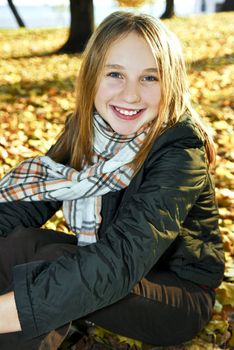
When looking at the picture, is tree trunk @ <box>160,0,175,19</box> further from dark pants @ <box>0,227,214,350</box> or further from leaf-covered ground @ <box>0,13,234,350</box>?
dark pants @ <box>0,227,214,350</box>

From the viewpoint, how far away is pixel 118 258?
5.02 feet

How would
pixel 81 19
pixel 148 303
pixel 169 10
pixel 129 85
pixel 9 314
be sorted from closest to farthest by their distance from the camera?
pixel 9 314, pixel 148 303, pixel 129 85, pixel 81 19, pixel 169 10

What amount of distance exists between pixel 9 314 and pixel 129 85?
0.89 metres

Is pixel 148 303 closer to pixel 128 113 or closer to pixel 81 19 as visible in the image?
pixel 128 113

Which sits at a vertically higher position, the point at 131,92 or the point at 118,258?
the point at 131,92

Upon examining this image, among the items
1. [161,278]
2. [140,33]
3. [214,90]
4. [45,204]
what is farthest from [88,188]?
[214,90]

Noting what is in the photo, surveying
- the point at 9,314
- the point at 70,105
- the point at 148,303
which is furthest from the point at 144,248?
the point at 70,105

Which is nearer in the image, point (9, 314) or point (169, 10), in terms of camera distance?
point (9, 314)

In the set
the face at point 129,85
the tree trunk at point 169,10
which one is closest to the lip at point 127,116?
the face at point 129,85

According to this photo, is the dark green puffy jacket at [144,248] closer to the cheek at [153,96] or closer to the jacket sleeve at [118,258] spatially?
the jacket sleeve at [118,258]

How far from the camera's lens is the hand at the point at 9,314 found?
1458 millimetres

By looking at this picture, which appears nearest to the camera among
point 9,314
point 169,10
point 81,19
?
point 9,314

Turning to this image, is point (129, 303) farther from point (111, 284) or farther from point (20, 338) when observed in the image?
point (20, 338)

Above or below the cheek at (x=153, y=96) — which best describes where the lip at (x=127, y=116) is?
below
